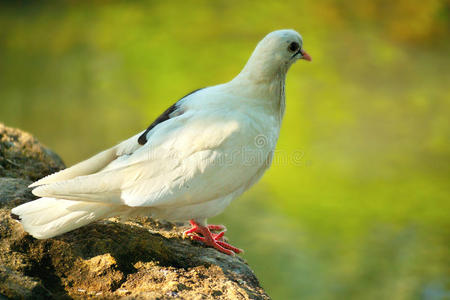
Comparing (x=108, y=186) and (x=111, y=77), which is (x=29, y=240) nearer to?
(x=108, y=186)

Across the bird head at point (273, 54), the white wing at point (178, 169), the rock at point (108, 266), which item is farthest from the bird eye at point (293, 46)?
the rock at point (108, 266)

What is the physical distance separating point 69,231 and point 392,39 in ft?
29.6

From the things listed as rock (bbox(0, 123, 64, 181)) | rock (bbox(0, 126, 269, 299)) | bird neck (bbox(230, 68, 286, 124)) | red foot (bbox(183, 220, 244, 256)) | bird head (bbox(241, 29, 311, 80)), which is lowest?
rock (bbox(0, 126, 269, 299))

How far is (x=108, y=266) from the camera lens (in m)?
2.70

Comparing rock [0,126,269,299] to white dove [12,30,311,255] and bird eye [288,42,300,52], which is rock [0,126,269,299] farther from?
bird eye [288,42,300,52]

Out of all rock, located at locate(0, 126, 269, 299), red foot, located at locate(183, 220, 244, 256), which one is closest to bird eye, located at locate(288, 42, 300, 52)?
red foot, located at locate(183, 220, 244, 256)

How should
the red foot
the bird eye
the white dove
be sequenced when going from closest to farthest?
1. the white dove
2. the red foot
3. the bird eye

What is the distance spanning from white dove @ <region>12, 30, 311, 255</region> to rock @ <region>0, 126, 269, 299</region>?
142 mm

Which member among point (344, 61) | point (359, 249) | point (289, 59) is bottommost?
point (289, 59)

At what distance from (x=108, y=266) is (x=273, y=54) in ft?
5.35

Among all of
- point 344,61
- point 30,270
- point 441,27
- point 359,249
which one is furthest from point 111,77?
point 30,270

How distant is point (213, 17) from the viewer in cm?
1103

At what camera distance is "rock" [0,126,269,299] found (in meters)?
2.57

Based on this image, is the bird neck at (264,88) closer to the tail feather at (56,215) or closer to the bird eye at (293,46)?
the bird eye at (293,46)
